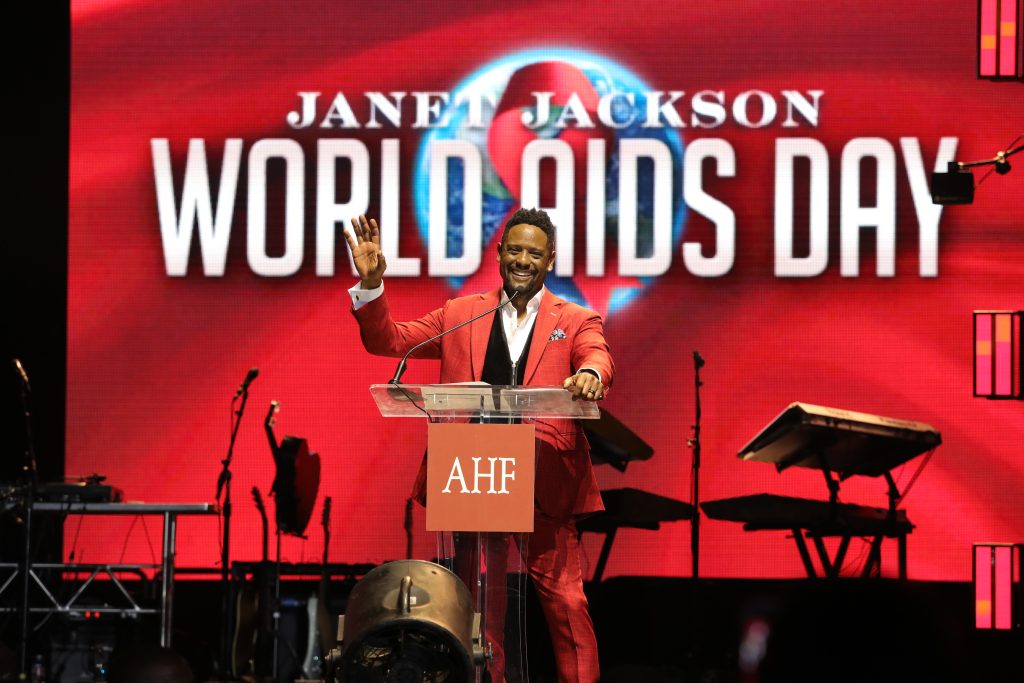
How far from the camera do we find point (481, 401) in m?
3.43

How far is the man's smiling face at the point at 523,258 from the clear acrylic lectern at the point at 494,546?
0.40 meters

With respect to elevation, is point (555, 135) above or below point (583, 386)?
→ above

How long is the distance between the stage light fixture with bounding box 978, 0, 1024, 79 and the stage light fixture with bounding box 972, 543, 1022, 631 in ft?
7.03

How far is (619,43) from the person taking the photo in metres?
7.28

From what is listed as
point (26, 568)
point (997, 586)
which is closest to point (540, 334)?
point (26, 568)

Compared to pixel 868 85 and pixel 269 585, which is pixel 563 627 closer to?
pixel 269 585

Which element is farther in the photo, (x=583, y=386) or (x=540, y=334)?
(x=540, y=334)

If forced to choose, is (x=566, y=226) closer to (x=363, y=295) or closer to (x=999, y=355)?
(x=999, y=355)

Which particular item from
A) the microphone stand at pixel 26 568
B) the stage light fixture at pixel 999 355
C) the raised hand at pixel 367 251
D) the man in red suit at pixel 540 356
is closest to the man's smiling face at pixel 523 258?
the man in red suit at pixel 540 356

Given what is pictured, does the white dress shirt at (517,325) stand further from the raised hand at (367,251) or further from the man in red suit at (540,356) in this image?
the raised hand at (367,251)

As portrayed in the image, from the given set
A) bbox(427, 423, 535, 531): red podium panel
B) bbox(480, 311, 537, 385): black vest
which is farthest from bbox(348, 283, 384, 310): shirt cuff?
bbox(427, 423, 535, 531): red podium panel

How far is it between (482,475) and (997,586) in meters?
3.56

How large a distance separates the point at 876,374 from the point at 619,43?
2.20 metres

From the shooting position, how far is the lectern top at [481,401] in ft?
11.0
